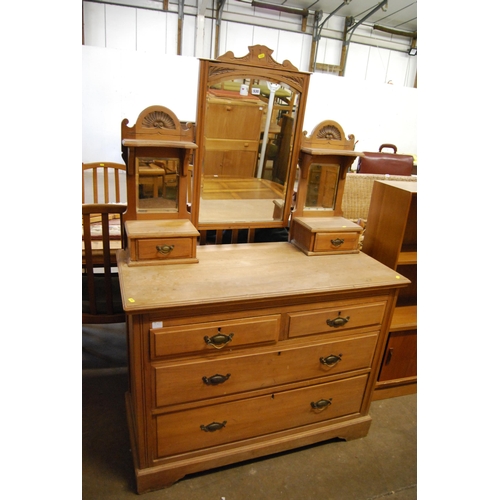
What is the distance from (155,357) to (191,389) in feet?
0.67

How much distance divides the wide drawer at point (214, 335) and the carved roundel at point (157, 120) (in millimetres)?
790

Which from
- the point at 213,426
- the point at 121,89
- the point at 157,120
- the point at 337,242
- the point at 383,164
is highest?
the point at 121,89

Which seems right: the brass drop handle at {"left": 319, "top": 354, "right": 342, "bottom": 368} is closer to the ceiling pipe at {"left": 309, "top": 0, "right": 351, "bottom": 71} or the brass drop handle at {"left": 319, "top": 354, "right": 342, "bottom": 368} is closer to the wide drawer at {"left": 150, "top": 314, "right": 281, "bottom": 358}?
the wide drawer at {"left": 150, "top": 314, "right": 281, "bottom": 358}

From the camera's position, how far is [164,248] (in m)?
1.49

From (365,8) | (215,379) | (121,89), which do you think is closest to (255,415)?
(215,379)

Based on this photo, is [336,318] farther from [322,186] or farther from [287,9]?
[287,9]

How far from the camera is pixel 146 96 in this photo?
4.51 m

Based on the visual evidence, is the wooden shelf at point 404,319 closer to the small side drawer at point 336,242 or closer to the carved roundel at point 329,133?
the small side drawer at point 336,242

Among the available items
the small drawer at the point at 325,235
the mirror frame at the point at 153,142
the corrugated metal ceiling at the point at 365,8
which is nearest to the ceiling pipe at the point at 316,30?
the corrugated metal ceiling at the point at 365,8

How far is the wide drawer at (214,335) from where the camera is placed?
1.30m

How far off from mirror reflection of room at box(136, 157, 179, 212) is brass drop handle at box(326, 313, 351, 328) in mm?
826

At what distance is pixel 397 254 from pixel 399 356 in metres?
0.59
